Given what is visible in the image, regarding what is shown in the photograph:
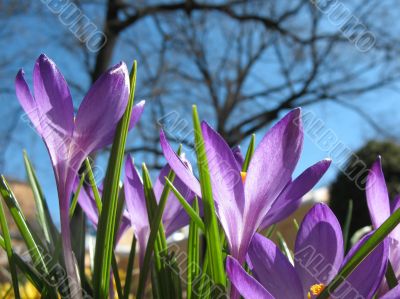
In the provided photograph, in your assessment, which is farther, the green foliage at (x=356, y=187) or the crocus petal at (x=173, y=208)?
the green foliage at (x=356, y=187)

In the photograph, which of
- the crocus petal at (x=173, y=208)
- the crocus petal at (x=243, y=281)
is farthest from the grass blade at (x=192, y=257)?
the crocus petal at (x=243, y=281)

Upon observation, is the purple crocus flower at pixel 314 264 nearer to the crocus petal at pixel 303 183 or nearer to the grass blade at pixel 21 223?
the crocus petal at pixel 303 183

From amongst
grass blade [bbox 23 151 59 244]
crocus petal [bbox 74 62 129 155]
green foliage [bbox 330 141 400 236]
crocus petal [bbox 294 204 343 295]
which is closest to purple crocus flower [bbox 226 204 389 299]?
crocus petal [bbox 294 204 343 295]

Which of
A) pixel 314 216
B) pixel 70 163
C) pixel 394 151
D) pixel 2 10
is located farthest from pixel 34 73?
pixel 2 10

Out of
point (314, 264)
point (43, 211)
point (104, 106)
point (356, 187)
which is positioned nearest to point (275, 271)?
point (314, 264)

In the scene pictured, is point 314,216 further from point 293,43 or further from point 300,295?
point 293,43
